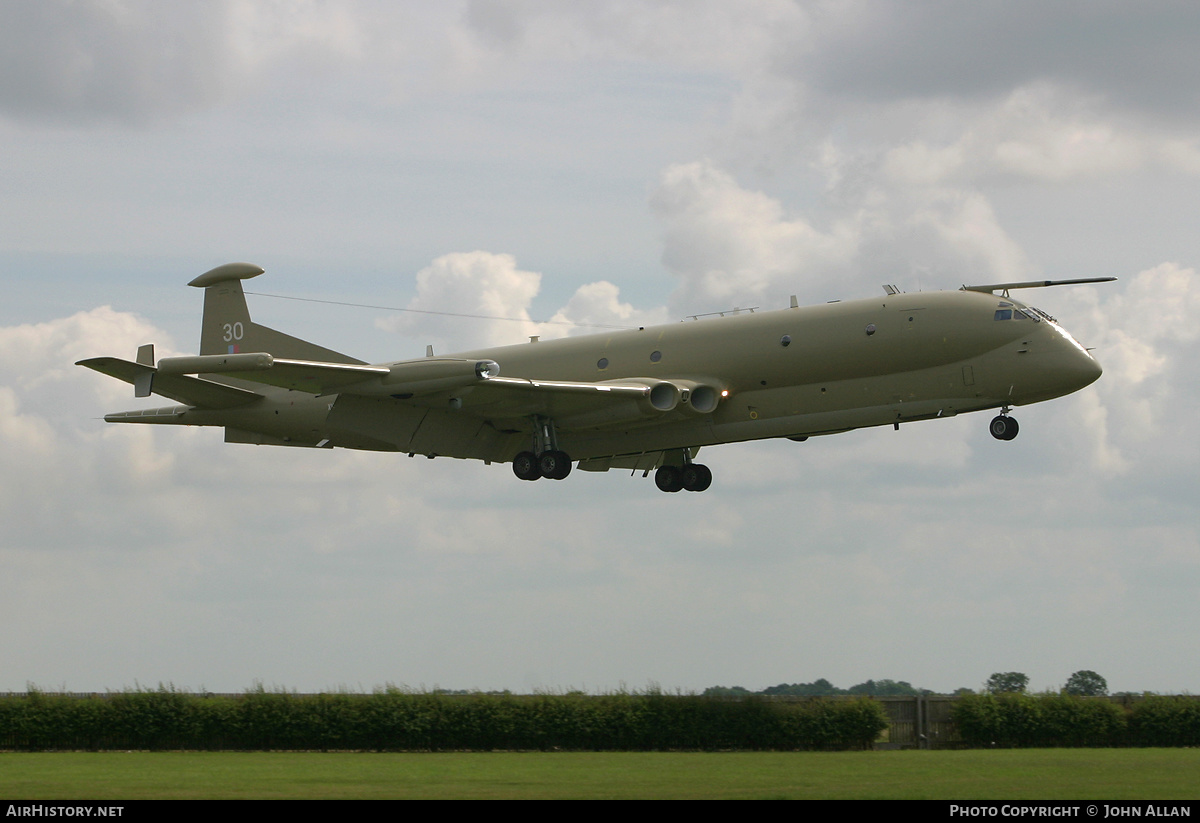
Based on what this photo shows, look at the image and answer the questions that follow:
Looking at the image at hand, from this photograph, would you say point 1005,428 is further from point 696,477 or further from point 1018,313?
point 696,477

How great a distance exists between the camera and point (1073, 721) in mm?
31516

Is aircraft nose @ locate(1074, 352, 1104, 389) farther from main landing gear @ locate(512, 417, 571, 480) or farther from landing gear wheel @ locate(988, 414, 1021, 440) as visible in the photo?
main landing gear @ locate(512, 417, 571, 480)

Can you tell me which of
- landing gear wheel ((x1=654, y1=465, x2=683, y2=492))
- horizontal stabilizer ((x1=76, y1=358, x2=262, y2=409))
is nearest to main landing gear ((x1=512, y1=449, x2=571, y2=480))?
landing gear wheel ((x1=654, y1=465, x2=683, y2=492))

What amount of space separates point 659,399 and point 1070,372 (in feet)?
28.5

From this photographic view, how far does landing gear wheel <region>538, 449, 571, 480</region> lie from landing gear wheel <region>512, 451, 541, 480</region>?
16 centimetres

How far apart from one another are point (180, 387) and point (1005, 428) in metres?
19.6

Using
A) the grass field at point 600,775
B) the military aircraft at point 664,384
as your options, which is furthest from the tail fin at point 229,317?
the grass field at point 600,775

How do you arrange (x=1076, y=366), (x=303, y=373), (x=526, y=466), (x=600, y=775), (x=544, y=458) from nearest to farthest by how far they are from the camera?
1. (x=600, y=775)
2. (x=1076, y=366)
3. (x=303, y=373)
4. (x=544, y=458)
5. (x=526, y=466)

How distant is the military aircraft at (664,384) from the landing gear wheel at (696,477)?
4 cm

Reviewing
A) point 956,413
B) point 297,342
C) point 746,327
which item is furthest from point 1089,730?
point 297,342

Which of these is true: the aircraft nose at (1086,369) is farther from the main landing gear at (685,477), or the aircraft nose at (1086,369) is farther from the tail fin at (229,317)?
the tail fin at (229,317)

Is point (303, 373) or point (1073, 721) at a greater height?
→ point (303, 373)

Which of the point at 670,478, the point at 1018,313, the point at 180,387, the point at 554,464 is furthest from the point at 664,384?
the point at 180,387
